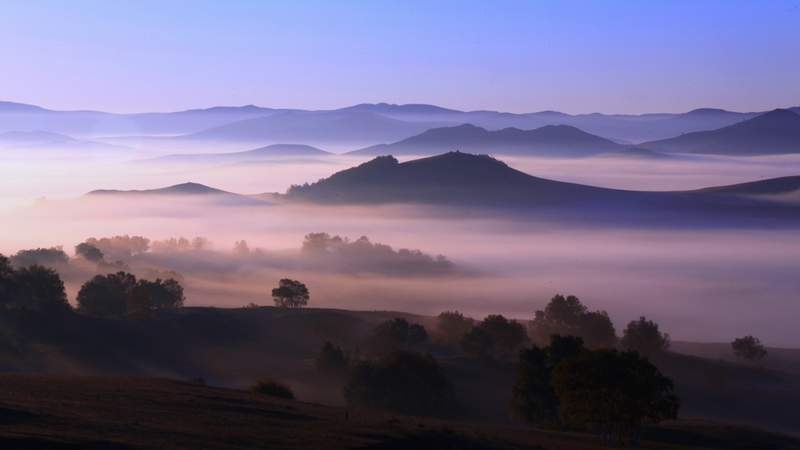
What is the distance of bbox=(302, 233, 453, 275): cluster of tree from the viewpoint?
443 feet

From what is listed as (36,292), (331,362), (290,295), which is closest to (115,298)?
(36,292)

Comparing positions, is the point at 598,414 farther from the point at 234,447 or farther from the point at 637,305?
the point at 637,305

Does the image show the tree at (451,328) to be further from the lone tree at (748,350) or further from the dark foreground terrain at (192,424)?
the dark foreground terrain at (192,424)

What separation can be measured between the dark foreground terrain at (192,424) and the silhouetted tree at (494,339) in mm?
24137

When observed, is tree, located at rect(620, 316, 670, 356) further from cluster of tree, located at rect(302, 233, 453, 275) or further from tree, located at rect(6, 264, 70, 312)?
cluster of tree, located at rect(302, 233, 453, 275)

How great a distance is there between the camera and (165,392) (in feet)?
95.1

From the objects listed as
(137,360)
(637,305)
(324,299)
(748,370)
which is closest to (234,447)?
(137,360)

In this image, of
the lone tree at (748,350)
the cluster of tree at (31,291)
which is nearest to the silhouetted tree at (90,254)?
the cluster of tree at (31,291)

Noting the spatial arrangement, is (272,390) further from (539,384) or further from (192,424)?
(192,424)

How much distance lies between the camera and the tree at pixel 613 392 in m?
31.1

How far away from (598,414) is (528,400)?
9.14 metres

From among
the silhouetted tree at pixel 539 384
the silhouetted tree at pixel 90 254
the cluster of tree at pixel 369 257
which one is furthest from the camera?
the cluster of tree at pixel 369 257

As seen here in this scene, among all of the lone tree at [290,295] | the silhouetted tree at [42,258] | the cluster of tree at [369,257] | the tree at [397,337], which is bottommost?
the tree at [397,337]

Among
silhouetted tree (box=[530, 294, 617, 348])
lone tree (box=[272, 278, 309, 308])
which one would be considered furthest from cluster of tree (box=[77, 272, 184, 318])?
silhouetted tree (box=[530, 294, 617, 348])
